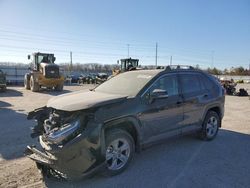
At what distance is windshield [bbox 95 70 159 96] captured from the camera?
16.8ft

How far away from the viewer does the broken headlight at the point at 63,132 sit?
3.86 m

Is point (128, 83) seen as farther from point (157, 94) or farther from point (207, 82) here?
point (207, 82)

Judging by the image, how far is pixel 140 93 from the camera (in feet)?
16.0

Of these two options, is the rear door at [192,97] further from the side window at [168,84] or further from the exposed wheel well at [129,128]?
the exposed wheel well at [129,128]

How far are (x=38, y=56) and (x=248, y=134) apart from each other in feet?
64.5

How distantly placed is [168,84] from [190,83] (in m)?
0.86

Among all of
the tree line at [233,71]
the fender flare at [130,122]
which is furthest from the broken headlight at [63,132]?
the tree line at [233,71]

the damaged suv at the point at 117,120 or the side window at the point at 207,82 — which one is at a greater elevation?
the side window at the point at 207,82

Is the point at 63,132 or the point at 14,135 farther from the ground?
the point at 63,132

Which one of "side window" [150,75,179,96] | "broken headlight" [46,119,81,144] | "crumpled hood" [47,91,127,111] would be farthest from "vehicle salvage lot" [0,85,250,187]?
"crumpled hood" [47,91,127,111]

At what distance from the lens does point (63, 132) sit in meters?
3.89

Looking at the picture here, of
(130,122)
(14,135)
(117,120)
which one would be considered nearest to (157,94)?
(130,122)

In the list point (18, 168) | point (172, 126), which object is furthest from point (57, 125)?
point (172, 126)

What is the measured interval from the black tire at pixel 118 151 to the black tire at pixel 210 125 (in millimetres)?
2558
